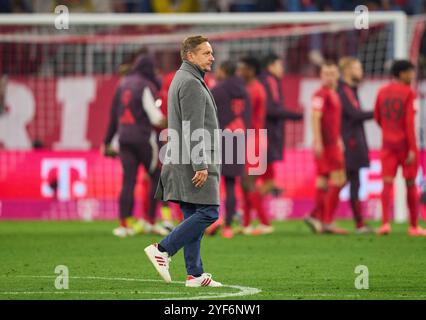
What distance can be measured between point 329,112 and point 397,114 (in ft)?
3.35

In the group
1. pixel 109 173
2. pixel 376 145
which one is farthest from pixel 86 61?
pixel 376 145

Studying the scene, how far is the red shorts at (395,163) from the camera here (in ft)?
53.2

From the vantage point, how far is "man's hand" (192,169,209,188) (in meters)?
10.2

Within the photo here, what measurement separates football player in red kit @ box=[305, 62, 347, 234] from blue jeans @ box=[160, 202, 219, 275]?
6289 millimetres

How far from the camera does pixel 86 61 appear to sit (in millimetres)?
22875

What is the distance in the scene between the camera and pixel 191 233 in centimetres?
1034

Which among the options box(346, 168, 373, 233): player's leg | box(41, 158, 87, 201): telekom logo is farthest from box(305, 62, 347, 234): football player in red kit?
box(41, 158, 87, 201): telekom logo

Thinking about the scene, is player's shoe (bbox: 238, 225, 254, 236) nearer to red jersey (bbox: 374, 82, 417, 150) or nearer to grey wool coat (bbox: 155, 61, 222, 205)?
red jersey (bbox: 374, 82, 417, 150)

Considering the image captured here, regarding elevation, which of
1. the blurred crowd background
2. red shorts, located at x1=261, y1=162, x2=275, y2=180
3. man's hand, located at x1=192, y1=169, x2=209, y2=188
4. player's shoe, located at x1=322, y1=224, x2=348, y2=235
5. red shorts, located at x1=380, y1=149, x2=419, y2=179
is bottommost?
player's shoe, located at x1=322, y1=224, x2=348, y2=235

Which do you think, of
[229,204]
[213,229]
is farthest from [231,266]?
[213,229]

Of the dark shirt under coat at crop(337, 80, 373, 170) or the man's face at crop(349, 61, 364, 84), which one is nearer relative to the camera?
the dark shirt under coat at crop(337, 80, 373, 170)

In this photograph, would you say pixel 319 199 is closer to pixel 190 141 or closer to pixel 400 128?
pixel 400 128

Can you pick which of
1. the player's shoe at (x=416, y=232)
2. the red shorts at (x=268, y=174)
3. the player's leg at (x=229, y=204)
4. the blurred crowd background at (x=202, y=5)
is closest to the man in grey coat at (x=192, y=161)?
the player's leg at (x=229, y=204)
